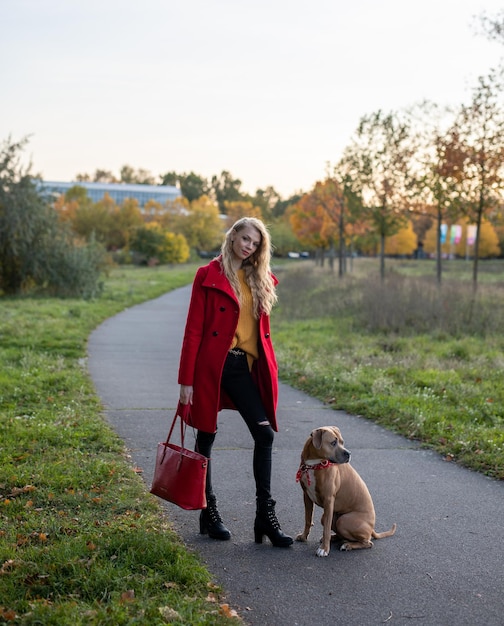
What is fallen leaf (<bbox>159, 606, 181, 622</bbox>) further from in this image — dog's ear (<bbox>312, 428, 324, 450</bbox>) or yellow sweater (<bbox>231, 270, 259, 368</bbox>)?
yellow sweater (<bbox>231, 270, 259, 368</bbox>)

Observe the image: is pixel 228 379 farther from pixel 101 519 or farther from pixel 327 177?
pixel 327 177

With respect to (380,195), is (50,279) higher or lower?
lower

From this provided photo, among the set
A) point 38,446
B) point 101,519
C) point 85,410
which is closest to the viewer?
point 101,519

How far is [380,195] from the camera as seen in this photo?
33.4m

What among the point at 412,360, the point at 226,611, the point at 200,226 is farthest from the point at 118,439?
the point at 200,226

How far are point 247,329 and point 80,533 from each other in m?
1.61

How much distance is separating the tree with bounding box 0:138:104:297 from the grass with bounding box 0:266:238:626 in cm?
1617

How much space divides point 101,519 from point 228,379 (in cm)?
127

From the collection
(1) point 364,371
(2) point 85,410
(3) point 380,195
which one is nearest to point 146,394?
(2) point 85,410

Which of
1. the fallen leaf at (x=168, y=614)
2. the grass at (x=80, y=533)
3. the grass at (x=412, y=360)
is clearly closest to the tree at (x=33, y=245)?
the grass at (x=412, y=360)

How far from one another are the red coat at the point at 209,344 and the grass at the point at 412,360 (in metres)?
2.96

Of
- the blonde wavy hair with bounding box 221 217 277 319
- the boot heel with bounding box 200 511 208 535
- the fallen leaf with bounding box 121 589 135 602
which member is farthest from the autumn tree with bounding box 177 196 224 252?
the fallen leaf with bounding box 121 589 135 602

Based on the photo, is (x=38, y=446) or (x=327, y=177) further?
(x=327, y=177)

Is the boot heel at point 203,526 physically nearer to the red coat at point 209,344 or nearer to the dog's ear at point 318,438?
the red coat at point 209,344
